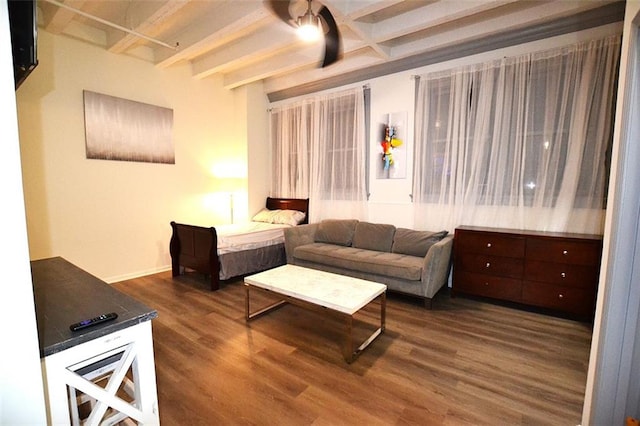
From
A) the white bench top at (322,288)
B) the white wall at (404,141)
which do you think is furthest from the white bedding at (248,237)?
the white wall at (404,141)

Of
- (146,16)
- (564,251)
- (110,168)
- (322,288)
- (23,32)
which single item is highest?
(146,16)

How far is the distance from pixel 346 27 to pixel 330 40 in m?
0.96

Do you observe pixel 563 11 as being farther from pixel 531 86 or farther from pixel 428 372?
pixel 428 372

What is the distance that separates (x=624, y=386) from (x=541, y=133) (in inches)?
99.3

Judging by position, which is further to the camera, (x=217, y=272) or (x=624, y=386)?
(x=217, y=272)

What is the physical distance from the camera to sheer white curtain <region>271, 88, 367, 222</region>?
4.15 metres

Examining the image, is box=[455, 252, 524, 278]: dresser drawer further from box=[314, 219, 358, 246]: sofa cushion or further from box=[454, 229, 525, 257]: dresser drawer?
box=[314, 219, 358, 246]: sofa cushion

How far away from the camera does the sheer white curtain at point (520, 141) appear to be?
268cm

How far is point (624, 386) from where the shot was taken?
1179 millimetres

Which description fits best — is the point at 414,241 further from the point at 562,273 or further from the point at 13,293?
the point at 13,293

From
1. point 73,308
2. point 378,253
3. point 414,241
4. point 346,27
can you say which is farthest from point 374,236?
point 73,308

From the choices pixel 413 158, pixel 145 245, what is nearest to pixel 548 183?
pixel 413 158

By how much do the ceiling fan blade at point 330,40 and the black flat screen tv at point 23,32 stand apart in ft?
5.80

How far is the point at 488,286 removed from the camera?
3010 millimetres
